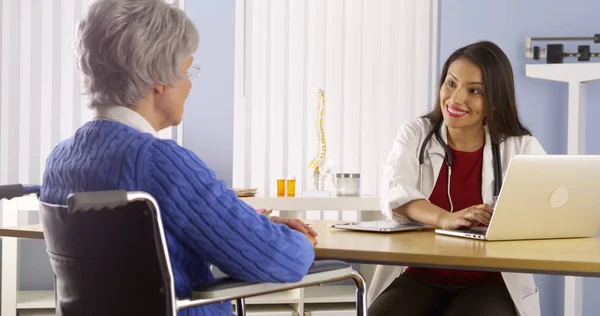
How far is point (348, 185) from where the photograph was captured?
3906mm

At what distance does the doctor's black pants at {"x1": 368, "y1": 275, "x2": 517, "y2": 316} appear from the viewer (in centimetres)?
202

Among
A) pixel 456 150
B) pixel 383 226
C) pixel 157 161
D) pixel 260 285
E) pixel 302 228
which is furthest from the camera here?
pixel 456 150

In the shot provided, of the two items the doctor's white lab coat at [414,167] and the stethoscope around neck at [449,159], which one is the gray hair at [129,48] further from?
the stethoscope around neck at [449,159]

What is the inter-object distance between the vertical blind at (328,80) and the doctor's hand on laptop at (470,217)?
86.4 inches

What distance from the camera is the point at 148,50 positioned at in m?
1.44

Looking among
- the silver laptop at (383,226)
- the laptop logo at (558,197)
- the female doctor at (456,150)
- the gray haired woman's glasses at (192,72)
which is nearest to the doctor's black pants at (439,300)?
the female doctor at (456,150)

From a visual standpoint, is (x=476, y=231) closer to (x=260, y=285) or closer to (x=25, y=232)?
(x=260, y=285)

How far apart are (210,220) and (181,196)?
0.23ft

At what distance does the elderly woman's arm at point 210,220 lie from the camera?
1.38 metres

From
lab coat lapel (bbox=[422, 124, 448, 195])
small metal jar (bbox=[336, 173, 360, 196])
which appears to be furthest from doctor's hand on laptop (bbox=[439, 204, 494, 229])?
small metal jar (bbox=[336, 173, 360, 196])

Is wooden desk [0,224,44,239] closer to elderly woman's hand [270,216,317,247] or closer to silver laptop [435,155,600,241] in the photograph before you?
elderly woman's hand [270,216,317,247]

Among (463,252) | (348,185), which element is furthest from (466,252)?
(348,185)

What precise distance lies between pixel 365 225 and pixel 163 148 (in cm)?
93

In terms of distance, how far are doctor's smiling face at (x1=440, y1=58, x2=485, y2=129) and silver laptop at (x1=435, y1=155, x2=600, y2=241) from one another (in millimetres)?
559
